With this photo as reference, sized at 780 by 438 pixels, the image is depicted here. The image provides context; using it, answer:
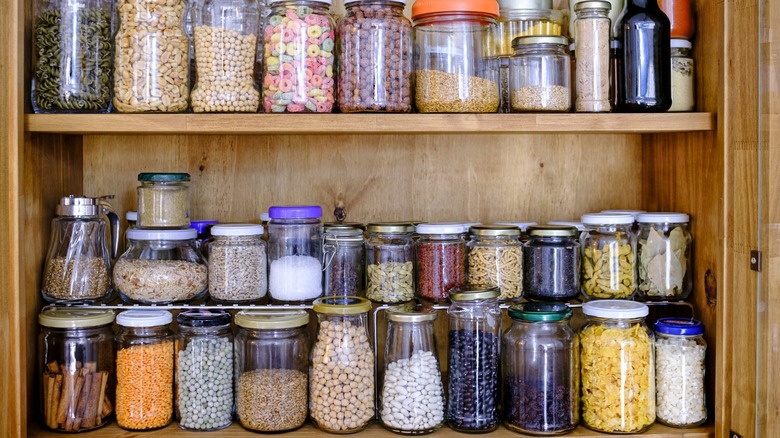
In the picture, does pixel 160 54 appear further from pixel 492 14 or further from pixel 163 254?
pixel 492 14

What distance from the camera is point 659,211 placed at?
1.76 metres

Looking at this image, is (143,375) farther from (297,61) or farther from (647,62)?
(647,62)

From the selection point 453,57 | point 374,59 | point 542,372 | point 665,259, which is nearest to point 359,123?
point 374,59

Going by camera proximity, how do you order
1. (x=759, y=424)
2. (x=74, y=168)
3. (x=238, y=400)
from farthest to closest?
(x=74, y=168), (x=238, y=400), (x=759, y=424)

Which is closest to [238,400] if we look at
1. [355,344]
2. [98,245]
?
[355,344]

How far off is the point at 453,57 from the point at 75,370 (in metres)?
0.93

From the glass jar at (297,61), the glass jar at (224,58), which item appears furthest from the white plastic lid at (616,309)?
the glass jar at (224,58)

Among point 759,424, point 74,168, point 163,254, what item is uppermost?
point 74,168

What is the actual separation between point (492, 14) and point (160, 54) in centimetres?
63

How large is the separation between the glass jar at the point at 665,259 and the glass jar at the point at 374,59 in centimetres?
57

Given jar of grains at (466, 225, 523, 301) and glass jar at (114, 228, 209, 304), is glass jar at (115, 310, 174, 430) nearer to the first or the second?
glass jar at (114, 228, 209, 304)

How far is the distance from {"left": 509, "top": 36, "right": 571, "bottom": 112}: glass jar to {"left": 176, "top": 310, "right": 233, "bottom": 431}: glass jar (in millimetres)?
705

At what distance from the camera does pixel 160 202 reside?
1.55 m

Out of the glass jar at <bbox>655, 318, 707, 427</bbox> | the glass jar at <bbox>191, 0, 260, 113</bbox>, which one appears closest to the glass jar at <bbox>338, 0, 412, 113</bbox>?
the glass jar at <bbox>191, 0, 260, 113</bbox>
